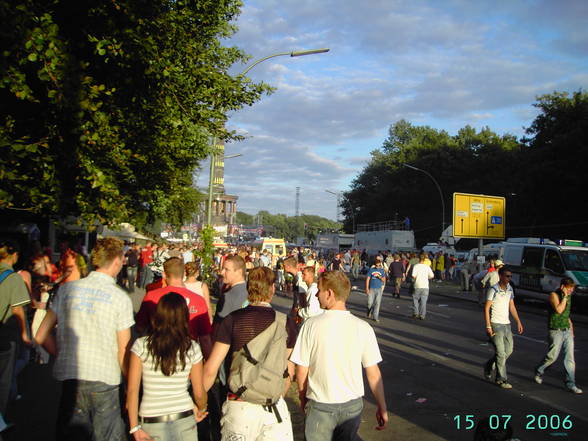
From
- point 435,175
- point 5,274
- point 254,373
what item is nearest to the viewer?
point 254,373

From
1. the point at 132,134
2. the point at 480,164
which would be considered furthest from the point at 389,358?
the point at 480,164

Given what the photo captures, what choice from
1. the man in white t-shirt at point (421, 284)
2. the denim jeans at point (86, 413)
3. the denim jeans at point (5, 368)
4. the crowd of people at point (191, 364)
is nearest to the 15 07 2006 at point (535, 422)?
the crowd of people at point (191, 364)

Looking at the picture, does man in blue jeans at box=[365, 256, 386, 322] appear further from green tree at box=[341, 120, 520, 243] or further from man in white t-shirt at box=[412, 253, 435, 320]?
green tree at box=[341, 120, 520, 243]

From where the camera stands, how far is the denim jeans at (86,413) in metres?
3.46

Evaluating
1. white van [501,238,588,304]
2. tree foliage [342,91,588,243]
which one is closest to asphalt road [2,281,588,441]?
white van [501,238,588,304]

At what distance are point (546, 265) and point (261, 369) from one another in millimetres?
19173

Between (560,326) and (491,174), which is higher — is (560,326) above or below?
below

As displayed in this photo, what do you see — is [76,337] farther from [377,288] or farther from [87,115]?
[377,288]

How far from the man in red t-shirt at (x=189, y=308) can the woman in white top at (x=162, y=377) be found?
149 centimetres

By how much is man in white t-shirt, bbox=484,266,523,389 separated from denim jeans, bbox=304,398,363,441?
14.7 ft

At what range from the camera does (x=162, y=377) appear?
3.33 meters

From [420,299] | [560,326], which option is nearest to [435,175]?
[420,299]

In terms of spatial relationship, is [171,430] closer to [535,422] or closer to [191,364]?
[191,364]

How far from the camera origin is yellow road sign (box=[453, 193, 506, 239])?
28.8 m
